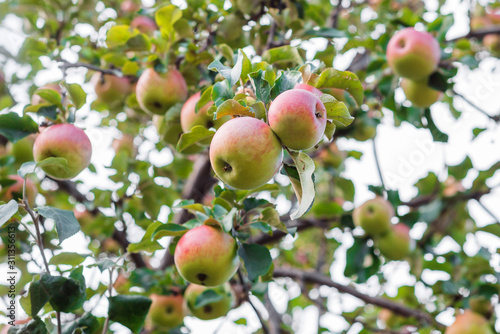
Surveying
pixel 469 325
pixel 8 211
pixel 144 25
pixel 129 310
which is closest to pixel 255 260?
pixel 129 310

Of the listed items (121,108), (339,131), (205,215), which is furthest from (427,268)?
(121,108)

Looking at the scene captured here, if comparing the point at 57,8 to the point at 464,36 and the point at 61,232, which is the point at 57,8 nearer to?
the point at 61,232

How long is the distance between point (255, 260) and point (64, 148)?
687 mm

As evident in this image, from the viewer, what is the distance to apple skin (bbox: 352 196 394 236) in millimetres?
2240

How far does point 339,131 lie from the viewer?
94.3 inches

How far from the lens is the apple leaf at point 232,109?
3.27 feet

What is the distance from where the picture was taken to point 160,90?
1.60 meters

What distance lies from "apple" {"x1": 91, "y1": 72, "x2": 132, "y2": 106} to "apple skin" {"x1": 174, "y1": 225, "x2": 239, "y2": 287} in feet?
3.69

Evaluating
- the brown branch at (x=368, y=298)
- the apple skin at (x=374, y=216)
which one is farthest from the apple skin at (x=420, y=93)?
the brown branch at (x=368, y=298)

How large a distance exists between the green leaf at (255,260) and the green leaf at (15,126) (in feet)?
2.67

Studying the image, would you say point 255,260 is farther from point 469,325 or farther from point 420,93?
point 469,325

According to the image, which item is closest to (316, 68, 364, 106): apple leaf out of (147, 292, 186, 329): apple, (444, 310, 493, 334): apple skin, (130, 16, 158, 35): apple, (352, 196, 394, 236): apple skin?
(352, 196, 394, 236): apple skin

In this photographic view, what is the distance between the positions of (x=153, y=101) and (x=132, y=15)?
1.09 metres

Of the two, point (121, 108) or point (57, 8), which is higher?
point (57, 8)
